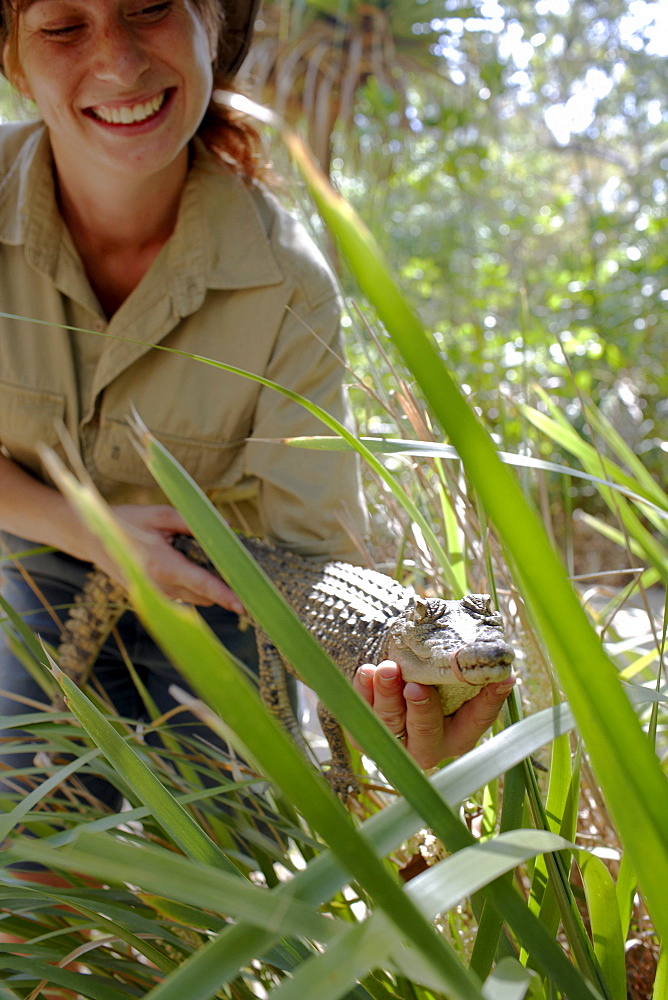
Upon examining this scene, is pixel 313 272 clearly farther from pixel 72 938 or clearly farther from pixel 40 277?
pixel 72 938

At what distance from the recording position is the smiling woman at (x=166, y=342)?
1427 mm

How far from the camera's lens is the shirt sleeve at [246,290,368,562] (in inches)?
56.3

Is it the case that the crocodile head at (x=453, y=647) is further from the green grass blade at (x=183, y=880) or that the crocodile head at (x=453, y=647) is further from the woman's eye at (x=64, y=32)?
the woman's eye at (x=64, y=32)

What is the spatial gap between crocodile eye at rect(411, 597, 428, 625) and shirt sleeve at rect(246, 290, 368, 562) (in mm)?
492

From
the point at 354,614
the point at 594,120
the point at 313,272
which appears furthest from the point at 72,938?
the point at 594,120

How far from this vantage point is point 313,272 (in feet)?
4.81

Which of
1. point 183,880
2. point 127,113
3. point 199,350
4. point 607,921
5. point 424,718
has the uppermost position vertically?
point 127,113

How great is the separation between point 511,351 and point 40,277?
85.2 inches

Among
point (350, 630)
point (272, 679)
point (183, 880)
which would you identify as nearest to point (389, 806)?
point (183, 880)

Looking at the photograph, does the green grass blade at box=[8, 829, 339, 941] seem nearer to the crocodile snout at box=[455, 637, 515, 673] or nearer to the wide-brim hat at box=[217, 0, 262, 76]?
the crocodile snout at box=[455, 637, 515, 673]

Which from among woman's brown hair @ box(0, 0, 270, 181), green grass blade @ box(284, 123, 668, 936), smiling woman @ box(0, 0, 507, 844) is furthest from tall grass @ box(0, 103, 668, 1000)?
woman's brown hair @ box(0, 0, 270, 181)

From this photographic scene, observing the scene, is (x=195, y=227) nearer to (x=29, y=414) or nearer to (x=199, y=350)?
(x=199, y=350)

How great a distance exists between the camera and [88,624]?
1.54 meters

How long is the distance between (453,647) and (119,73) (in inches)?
39.8
